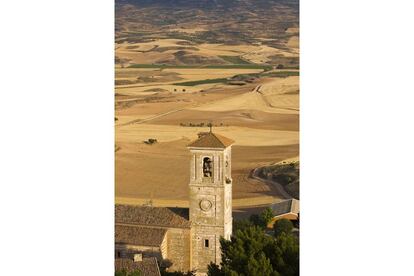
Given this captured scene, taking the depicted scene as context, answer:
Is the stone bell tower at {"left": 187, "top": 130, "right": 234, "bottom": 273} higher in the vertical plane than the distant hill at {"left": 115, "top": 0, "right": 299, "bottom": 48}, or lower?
lower

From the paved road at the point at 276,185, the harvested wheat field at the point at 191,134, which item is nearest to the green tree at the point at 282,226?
the harvested wheat field at the point at 191,134

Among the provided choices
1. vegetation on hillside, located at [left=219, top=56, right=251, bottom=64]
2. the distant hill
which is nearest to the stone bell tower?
vegetation on hillside, located at [left=219, top=56, right=251, bottom=64]

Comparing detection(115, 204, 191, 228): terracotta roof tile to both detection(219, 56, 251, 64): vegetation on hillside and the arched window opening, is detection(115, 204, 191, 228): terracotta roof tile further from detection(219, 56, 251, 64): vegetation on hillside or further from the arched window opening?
detection(219, 56, 251, 64): vegetation on hillside

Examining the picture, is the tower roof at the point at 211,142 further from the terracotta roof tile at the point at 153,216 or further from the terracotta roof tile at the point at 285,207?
the terracotta roof tile at the point at 285,207


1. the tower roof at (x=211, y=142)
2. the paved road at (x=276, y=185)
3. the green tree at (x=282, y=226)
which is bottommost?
the green tree at (x=282, y=226)

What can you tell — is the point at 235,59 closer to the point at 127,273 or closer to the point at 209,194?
the point at 209,194

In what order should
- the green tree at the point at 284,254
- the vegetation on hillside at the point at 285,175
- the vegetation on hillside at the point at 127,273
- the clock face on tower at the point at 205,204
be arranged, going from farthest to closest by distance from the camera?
1. the vegetation on hillside at the point at 285,175
2. the clock face on tower at the point at 205,204
3. the vegetation on hillside at the point at 127,273
4. the green tree at the point at 284,254

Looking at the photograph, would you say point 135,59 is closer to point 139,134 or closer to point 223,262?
point 139,134
